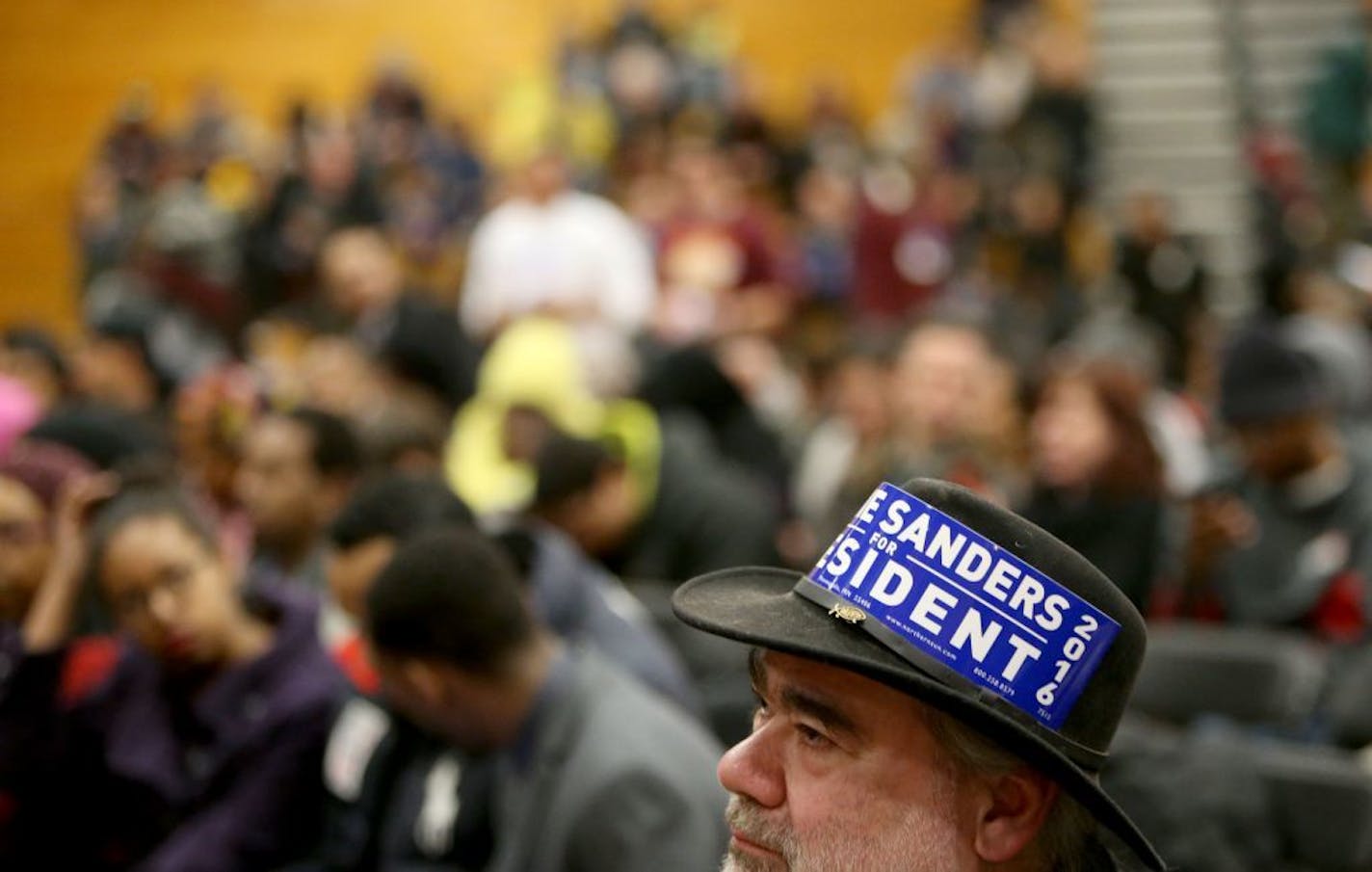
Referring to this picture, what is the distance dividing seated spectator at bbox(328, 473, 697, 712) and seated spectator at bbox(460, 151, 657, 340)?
464 centimetres

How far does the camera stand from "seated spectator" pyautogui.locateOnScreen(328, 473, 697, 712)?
3514 mm

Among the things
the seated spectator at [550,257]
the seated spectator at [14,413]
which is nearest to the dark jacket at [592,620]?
the seated spectator at [14,413]

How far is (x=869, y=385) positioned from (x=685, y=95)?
8080 mm

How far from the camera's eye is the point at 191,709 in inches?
133

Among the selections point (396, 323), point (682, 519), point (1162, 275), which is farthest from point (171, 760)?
point (1162, 275)

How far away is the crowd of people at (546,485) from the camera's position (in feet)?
9.53

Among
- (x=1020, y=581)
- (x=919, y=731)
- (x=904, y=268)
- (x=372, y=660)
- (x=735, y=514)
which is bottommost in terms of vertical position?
(x=904, y=268)

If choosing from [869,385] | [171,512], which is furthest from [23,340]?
[171,512]

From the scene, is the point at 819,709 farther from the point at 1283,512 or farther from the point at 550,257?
the point at 550,257

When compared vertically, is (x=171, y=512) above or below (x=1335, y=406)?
above

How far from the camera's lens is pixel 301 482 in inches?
173

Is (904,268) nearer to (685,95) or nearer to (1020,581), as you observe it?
(685,95)

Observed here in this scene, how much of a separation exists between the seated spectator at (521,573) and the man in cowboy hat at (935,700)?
185 cm

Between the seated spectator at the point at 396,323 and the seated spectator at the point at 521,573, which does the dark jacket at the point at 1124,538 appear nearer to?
the seated spectator at the point at 521,573
